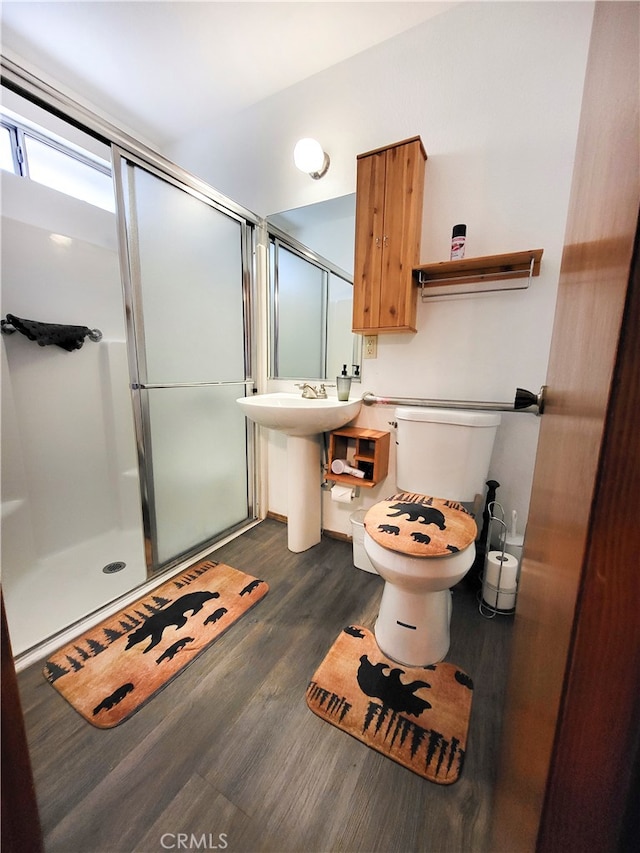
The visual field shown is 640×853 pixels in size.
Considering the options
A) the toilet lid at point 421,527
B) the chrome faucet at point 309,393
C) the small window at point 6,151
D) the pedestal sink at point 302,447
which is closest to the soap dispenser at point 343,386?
the pedestal sink at point 302,447

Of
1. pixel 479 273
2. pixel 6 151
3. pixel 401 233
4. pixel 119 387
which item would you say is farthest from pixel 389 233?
pixel 6 151

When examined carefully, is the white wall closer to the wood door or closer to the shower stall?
the shower stall

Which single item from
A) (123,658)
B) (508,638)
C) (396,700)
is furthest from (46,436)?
(508,638)

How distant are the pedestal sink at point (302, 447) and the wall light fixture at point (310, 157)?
45.7 inches

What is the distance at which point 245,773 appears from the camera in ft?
2.65

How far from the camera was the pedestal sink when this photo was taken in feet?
4.90

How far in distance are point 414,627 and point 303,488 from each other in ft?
2.76

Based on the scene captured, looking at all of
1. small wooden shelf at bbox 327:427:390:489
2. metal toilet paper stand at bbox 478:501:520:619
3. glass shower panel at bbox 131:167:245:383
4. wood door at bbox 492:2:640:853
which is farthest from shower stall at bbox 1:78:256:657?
wood door at bbox 492:2:640:853

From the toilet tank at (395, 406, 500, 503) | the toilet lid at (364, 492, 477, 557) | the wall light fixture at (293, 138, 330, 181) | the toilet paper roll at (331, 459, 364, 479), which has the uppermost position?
the wall light fixture at (293, 138, 330, 181)

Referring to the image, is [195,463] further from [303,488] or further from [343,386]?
[343,386]

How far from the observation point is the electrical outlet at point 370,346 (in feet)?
5.34

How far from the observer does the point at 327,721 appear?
36.5 inches

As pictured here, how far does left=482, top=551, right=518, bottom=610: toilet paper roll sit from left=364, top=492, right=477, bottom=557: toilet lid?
1.04ft
